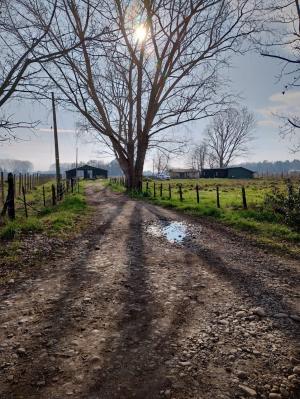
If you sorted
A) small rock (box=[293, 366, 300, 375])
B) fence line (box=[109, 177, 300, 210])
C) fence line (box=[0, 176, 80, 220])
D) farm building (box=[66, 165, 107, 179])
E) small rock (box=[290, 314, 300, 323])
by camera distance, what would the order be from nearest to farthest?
small rock (box=[293, 366, 300, 375]) < small rock (box=[290, 314, 300, 323]) < fence line (box=[0, 176, 80, 220]) < fence line (box=[109, 177, 300, 210]) < farm building (box=[66, 165, 107, 179])

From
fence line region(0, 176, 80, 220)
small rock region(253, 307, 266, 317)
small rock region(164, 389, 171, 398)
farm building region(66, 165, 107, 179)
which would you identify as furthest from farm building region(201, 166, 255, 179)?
small rock region(164, 389, 171, 398)

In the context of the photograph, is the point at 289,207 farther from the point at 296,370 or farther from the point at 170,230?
the point at 296,370

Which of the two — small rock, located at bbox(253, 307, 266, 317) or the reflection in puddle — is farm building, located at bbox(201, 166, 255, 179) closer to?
the reflection in puddle

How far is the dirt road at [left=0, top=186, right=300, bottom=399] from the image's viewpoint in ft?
9.81

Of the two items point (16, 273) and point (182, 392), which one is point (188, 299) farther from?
point (16, 273)

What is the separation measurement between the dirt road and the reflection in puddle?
2060 millimetres

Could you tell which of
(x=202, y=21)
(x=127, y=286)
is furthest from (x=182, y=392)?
(x=202, y=21)

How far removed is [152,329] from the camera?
3.93 metres

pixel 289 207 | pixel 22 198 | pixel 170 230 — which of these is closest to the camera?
pixel 170 230

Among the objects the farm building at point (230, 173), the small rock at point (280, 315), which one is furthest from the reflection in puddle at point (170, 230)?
the farm building at point (230, 173)

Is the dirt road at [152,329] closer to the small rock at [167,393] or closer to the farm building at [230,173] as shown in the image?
the small rock at [167,393]

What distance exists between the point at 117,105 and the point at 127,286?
23.9m

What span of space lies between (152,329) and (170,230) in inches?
249

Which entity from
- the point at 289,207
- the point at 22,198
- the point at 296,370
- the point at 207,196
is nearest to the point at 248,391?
the point at 296,370
